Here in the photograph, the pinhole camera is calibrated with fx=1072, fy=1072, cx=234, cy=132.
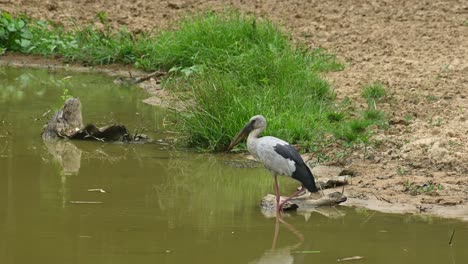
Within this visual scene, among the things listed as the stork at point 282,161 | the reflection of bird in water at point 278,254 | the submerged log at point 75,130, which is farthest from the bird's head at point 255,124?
the submerged log at point 75,130

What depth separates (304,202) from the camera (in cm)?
851

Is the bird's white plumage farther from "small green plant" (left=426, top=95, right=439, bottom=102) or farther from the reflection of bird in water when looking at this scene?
"small green plant" (left=426, top=95, right=439, bottom=102)

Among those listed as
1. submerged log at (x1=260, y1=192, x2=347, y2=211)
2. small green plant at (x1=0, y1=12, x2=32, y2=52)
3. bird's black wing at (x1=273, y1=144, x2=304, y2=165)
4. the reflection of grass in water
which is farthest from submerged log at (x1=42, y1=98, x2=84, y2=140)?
small green plant at (x1=0, y1=12, x2=32, y2=52)

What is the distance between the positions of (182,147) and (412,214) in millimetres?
2983

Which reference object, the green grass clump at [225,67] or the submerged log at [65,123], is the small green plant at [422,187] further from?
the submerged log at [65,123]

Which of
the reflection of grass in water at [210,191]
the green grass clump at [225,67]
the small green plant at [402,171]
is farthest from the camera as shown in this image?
the green grass clump at [225,67]

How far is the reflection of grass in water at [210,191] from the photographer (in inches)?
317

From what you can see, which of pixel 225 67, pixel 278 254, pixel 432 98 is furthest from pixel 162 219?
pixel 225 67

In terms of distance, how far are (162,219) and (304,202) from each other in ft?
4.23

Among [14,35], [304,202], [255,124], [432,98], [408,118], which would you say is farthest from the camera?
[14,35]

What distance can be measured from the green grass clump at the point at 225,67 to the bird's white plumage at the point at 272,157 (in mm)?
1591

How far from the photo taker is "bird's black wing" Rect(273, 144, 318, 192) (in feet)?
26.7

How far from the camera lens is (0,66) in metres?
14.8

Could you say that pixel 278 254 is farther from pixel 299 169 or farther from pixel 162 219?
pixel 299 169
